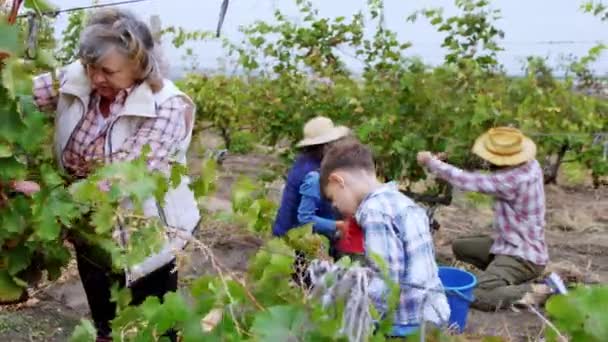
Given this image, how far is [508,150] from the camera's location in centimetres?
442

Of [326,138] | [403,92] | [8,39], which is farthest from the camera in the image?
[403,92]

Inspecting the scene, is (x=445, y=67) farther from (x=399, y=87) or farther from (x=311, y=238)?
(x=311, y=238)

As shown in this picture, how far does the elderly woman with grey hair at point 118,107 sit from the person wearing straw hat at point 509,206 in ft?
7.09

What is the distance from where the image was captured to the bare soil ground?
392cm

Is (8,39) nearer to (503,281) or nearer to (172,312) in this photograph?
(172,312)

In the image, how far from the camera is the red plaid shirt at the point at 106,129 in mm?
2512

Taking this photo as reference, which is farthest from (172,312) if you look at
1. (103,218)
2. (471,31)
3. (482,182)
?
(471,31)

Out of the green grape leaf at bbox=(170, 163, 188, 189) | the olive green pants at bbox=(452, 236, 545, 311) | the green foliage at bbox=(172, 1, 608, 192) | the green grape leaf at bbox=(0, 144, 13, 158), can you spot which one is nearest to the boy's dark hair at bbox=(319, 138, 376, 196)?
the green grape leaf at bbox=(170, 163, 188, 189)

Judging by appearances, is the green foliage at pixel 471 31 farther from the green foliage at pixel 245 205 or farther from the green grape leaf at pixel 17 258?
the green grape leaf at pixel 17 258

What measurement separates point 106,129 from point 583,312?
1.65 meters

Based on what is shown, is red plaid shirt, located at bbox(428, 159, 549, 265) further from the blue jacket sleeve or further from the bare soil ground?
the blue jacket sleeve

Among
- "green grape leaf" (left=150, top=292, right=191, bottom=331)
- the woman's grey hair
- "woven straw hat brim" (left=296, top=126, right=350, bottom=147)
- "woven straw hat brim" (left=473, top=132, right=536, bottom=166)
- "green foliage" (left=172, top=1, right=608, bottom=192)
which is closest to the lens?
"green grape leaf" (left=150, top=292, right=191, bottom=331)

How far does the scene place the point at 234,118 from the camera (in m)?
7.68

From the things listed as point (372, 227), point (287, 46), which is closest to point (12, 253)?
point (372, 227)
